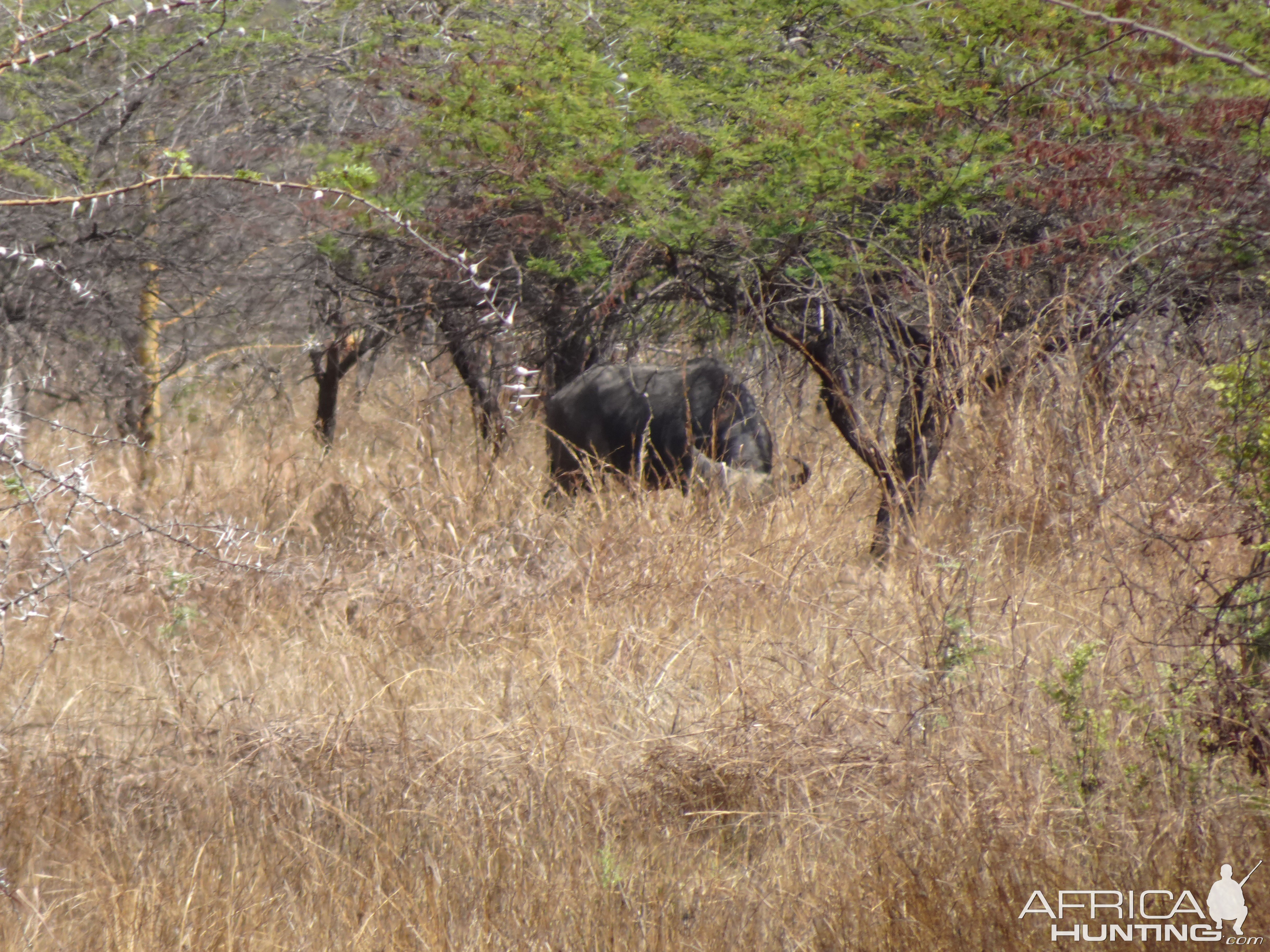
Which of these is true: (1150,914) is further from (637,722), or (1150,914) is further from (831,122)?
(831,122)

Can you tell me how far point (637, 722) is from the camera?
379 centimetres

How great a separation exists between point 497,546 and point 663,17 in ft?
10.4

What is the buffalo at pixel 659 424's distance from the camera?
6.81 m

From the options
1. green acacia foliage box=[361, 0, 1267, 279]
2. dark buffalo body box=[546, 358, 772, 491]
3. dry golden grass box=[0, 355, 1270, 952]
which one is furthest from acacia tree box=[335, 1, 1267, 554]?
dry golden grass box=[0, 355, 1270, 952]

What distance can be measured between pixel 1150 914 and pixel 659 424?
15.5ft

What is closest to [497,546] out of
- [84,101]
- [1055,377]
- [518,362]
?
[518,362]

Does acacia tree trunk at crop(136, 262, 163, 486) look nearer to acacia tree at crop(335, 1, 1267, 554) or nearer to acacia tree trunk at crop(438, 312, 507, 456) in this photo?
acacia tree trunk at crop(438, 312, 507, 456)

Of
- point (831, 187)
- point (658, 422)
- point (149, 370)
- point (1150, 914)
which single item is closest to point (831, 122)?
point (831, 187)

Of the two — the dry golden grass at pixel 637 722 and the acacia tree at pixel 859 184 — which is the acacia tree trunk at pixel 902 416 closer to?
the acacia tree at pixel 859 184

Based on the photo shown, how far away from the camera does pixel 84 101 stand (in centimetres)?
845

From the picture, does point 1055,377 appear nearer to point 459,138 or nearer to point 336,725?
point 459,138

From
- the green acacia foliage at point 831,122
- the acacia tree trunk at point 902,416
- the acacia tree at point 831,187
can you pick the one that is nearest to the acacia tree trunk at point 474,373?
the acacia tree at point 831,187

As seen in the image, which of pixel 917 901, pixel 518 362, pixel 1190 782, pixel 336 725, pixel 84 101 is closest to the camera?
pixel 917 901

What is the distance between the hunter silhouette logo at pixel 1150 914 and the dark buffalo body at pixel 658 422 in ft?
14.0
